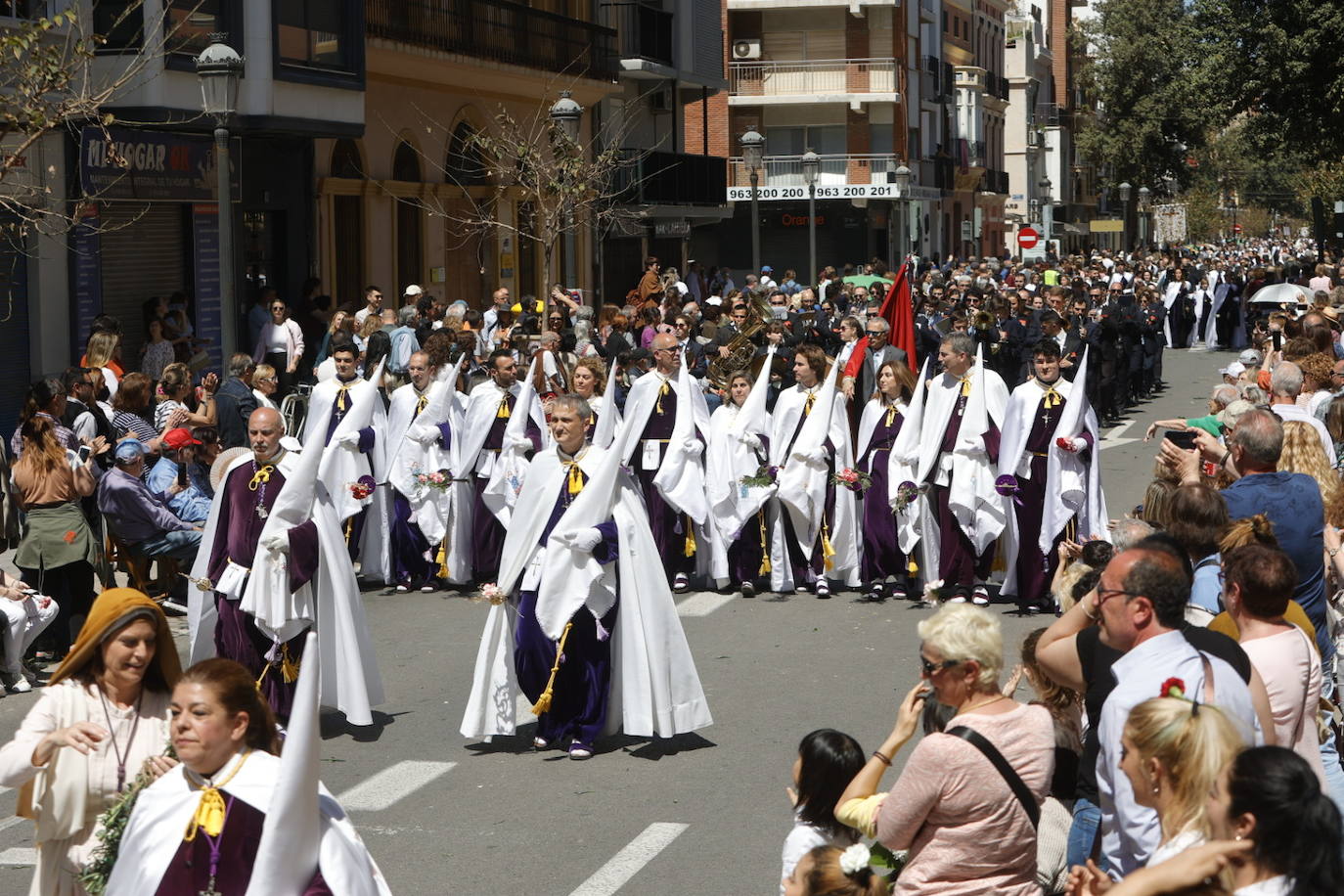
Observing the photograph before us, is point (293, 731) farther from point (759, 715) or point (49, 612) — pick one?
point (49, 612)

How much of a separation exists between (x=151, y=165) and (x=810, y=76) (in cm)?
3979

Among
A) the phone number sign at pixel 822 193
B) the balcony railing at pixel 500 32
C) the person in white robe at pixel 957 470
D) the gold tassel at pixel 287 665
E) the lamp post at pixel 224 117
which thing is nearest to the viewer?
the gold tassel at pixel 287 665

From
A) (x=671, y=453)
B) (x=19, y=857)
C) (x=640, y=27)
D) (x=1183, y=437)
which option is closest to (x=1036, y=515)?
(x=671, y=453)

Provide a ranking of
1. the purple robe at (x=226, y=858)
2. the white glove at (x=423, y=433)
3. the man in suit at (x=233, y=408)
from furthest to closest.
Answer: the man in suit at (x=233, y=408), the white glove at (x=423, y=433), the purple robe at (x=226, y=858)

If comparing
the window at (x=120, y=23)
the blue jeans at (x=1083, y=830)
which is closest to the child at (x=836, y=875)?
the blue jeans at (x=1083, y=830)

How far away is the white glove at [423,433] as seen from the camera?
1430 cm

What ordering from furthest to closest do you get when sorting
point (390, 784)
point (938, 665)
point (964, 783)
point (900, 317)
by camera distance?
point (900, 317) → point (390, 784) → point (938, 665) → point (964, 783)

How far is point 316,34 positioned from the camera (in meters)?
22.5

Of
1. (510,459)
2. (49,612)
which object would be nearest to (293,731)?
(49,612)

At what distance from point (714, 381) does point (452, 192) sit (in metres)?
12.1

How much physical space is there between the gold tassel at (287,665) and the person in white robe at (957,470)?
5.27m

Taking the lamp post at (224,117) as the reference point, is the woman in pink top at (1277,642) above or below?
below

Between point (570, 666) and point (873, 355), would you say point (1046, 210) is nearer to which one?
point (873, 355)

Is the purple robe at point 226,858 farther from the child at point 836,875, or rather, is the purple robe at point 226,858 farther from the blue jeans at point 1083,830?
the blue jeans at point 1083,830
